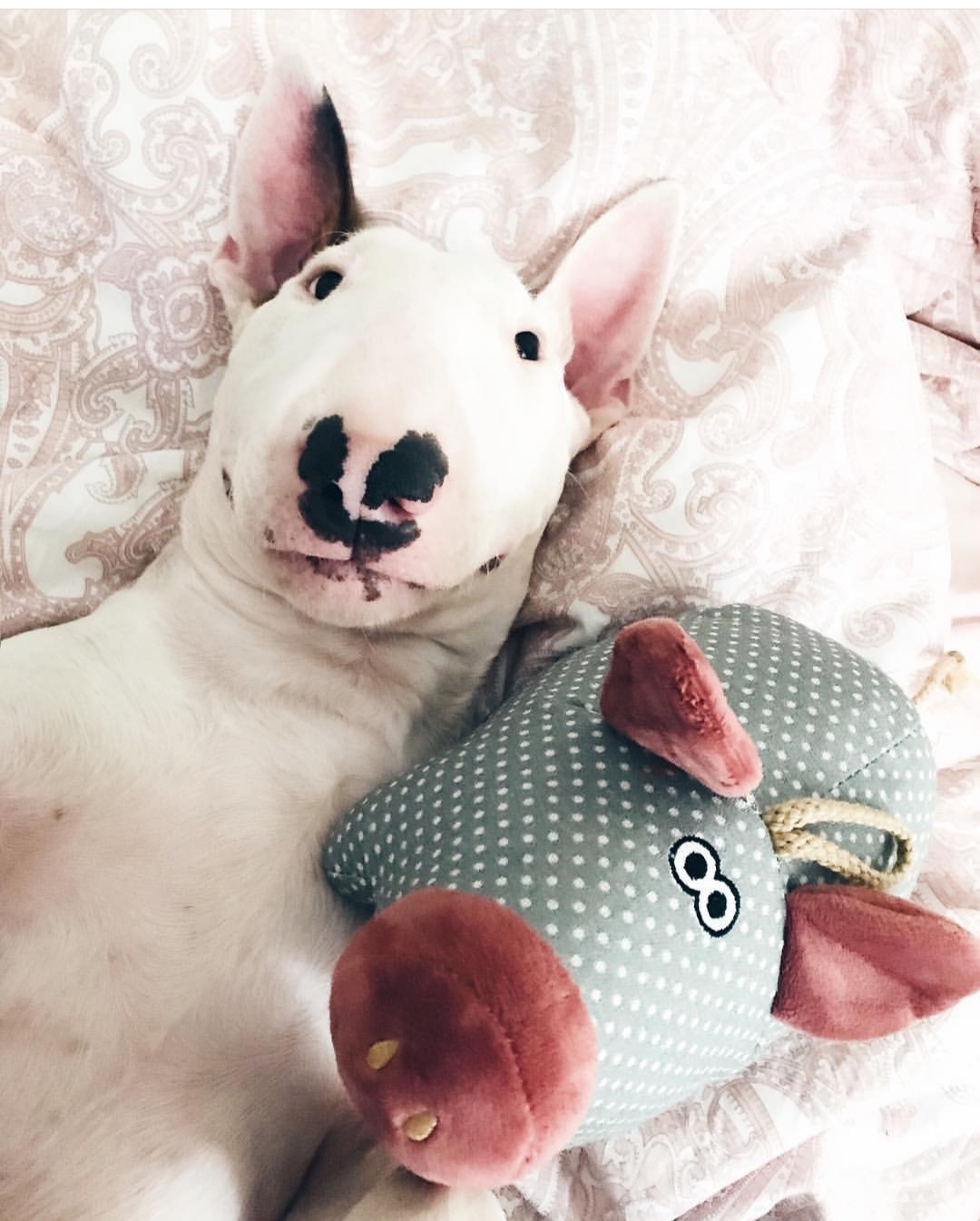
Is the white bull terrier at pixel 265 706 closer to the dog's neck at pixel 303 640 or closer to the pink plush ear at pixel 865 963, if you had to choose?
the dog's neck at pixel 303 640

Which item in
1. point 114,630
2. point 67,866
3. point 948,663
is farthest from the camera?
point 948,663

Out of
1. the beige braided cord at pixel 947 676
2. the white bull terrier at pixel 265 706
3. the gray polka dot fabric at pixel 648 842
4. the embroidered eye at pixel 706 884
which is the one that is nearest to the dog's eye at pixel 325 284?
the white bull terrier at pixel 265 706

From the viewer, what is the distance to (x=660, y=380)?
1.02 meters

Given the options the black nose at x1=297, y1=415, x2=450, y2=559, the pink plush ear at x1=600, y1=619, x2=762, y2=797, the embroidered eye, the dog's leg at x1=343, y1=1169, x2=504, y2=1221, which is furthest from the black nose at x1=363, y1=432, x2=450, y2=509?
the dog's leg at x1=343, y1=1169, x2=504, y2=1221

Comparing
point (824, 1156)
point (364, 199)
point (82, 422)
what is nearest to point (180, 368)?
point (82, 422)

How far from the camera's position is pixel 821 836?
2.12 ft

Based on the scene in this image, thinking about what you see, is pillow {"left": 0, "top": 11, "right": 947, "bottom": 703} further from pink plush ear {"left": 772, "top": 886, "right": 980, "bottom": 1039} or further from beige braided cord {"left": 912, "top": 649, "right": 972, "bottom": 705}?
pink plush ear {"left": 772, "top": 886, "right": 980, "bottom": 1039}

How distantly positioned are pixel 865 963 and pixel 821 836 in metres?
0.08

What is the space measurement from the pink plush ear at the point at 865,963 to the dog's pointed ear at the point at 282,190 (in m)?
0.70

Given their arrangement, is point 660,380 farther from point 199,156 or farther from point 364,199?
point 199,156

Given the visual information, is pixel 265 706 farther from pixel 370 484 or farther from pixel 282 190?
pixel 282 190

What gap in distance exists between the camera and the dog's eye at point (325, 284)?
2.67 ft

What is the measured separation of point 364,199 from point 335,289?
24cm

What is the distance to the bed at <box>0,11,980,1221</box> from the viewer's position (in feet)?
3.08
